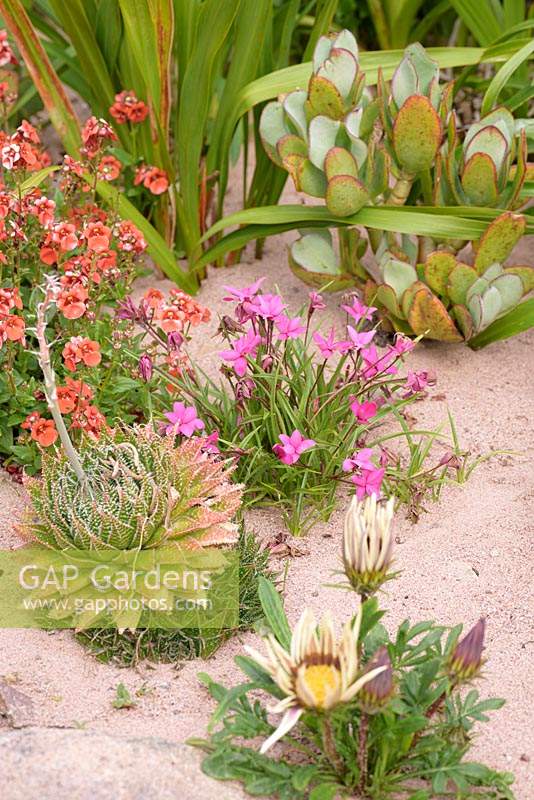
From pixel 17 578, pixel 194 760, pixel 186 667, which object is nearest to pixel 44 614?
pixel 17 578

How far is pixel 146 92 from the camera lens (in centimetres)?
334

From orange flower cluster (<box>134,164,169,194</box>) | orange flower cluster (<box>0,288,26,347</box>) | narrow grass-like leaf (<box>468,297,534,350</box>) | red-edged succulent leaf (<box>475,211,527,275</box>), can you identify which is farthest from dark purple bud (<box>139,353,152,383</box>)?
narrow grass-like leaf (<box>468,297,534,350</box>)

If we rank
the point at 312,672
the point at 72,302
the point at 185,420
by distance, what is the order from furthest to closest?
the point at 185,420
the point at 72,302
the point at 312,672

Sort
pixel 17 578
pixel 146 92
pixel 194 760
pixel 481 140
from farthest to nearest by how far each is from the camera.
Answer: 1. pixel 146 92
2. pixel 481 140
3. pixel 17 578
4. pixel 194 760

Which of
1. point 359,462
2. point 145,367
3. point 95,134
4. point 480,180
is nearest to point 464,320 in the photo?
point 480,180

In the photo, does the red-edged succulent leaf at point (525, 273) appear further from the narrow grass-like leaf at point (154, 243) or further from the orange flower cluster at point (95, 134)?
the orange flower cluster at point (95, 134)

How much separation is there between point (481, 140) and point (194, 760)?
71.0 inches

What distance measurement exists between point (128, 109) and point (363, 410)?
1.26 m

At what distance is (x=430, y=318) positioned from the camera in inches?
120

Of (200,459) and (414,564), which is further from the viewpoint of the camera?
(414,564)

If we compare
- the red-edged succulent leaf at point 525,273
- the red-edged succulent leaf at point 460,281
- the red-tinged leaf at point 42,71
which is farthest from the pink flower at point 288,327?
the red-tinged leaf at point 42,71

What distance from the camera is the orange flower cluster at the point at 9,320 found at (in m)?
2.36

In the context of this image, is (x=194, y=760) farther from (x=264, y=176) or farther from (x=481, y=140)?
(x=264, y=176)

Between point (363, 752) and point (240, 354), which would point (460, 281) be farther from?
point (363, 752)
